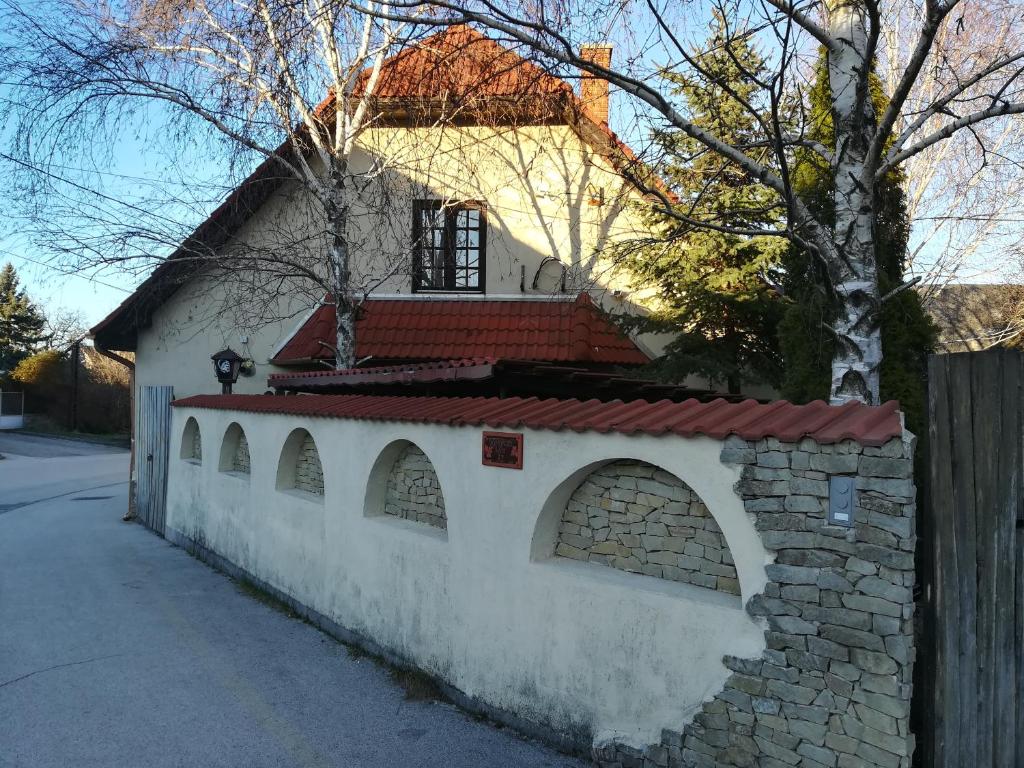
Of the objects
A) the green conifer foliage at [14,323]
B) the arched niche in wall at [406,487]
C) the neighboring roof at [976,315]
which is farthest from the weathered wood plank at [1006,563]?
the green conifer foliage at [14,323]

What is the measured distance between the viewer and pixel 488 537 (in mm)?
5441

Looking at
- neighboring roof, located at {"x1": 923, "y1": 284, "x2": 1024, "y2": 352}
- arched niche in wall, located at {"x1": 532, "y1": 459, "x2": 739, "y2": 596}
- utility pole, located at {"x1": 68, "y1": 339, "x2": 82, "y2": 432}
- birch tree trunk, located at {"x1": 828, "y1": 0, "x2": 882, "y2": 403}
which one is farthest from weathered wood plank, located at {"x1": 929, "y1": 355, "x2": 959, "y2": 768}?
utility pole, located at {"x1": 68, "y1": 339, "x2": 82, "y2": 432}

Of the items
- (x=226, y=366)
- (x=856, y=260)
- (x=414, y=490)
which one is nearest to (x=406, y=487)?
(x=414, y=490)

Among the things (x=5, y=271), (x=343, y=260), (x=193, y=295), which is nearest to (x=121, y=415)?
(x=5, y=271)

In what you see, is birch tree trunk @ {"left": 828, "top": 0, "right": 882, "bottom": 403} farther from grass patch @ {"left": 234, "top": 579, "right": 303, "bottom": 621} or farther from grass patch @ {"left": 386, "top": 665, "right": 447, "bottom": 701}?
grass patch @ {"left": 234, "top": 579, "right": 303, "bottom": 621}

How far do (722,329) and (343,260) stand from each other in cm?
536

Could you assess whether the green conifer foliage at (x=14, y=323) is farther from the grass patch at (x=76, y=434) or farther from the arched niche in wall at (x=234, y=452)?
the arched niche in wall at (x=234, y=452)

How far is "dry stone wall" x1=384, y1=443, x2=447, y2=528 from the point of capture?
6492mm

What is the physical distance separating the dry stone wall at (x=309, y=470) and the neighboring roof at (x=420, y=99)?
3566 millimetres

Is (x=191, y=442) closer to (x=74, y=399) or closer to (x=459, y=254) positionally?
(x=459, y=254)

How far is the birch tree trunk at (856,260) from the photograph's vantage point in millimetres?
5445

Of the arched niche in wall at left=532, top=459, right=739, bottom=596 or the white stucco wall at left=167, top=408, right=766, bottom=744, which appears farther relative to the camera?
the arched niche in wall at left=532, top=459, right=739, bottom=596

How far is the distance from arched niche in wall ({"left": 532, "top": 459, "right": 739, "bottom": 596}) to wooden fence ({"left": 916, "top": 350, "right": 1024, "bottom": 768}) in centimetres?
100

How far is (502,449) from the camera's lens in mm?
5289
